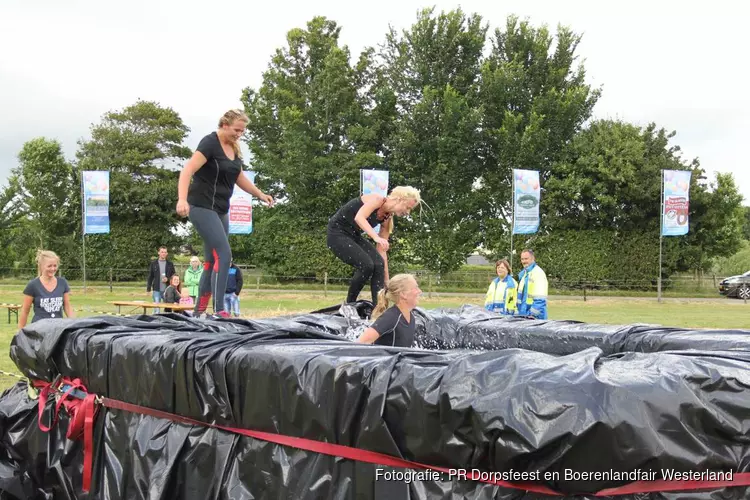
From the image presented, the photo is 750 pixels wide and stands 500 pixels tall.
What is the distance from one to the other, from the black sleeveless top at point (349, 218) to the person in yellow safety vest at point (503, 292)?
4.03 m

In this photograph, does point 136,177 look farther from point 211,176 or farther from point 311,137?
point 211,176

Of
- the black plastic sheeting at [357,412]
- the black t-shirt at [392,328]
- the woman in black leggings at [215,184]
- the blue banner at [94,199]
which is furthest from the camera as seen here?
the blue banner at [94,199]

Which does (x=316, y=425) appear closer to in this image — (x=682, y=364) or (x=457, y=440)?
(x=457, y=440)

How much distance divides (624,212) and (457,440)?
25.3 m

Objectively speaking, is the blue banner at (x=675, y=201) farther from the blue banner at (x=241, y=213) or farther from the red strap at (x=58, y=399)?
the red strap at (x=58, y=399)

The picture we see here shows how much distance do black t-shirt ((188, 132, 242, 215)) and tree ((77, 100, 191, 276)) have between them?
25703mm

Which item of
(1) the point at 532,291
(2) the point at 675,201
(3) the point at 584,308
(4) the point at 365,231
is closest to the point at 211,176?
(4) the point at 365,231

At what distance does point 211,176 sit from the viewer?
13.2ft

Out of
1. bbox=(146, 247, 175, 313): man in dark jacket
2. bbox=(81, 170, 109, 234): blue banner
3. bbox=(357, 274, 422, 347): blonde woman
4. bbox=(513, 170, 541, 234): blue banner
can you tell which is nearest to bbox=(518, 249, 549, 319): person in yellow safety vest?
bbox=(357, 274, 422, 347): blonde woman


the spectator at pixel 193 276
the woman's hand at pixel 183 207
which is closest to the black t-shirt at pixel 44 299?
the woman's hand at pixel 183 207

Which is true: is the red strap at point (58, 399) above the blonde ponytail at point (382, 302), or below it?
below

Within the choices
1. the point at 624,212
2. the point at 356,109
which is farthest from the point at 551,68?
the point at 356,109

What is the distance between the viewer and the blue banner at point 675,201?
21.2 m

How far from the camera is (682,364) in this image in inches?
76.6
